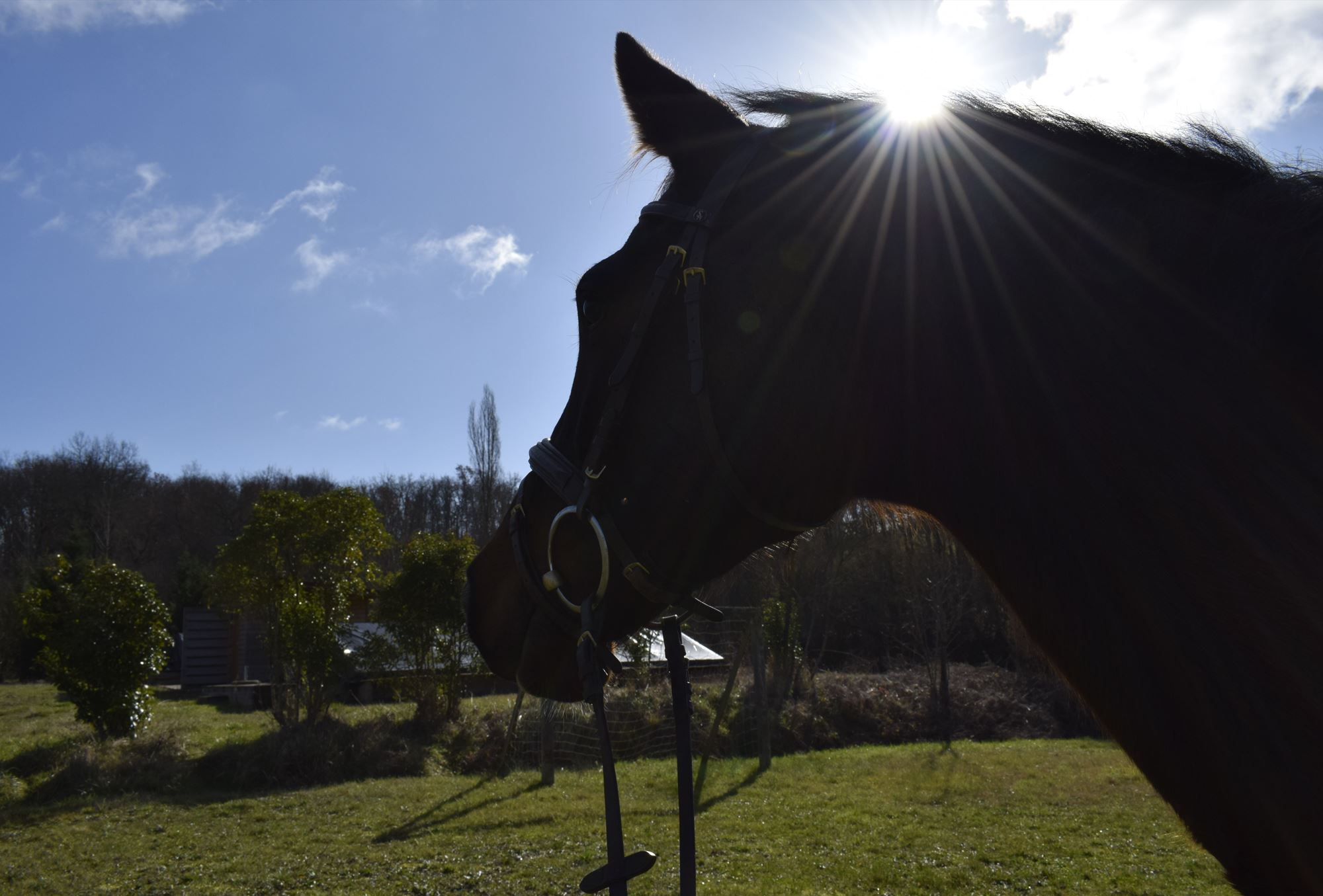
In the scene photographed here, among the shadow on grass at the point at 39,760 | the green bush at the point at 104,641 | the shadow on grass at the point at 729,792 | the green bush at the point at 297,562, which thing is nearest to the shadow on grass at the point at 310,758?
the green bush at the point at 297,562

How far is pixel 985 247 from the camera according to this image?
48.6 inches

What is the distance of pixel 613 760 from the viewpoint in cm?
148

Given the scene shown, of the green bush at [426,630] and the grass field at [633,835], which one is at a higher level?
the green bush at [426,630]

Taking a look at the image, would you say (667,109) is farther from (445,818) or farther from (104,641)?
(104,641)

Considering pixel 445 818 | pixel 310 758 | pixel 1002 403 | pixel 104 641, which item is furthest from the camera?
pixel 104 641

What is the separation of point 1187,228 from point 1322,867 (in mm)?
816

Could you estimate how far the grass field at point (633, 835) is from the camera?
625 centimetres

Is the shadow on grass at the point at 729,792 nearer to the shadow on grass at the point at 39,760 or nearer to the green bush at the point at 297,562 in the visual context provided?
the green bush at the point at 297,562

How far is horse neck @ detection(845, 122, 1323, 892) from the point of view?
0.95 m

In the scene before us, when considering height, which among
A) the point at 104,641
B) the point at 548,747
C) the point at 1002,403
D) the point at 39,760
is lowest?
the point at 39,760

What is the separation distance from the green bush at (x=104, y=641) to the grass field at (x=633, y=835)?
3.43 ft

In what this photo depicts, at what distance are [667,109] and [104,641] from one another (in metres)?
14.0

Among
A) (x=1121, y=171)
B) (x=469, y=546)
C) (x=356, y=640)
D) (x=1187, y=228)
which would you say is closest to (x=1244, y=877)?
(x=1187, y=228)

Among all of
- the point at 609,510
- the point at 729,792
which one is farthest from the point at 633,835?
the point at 609,510
